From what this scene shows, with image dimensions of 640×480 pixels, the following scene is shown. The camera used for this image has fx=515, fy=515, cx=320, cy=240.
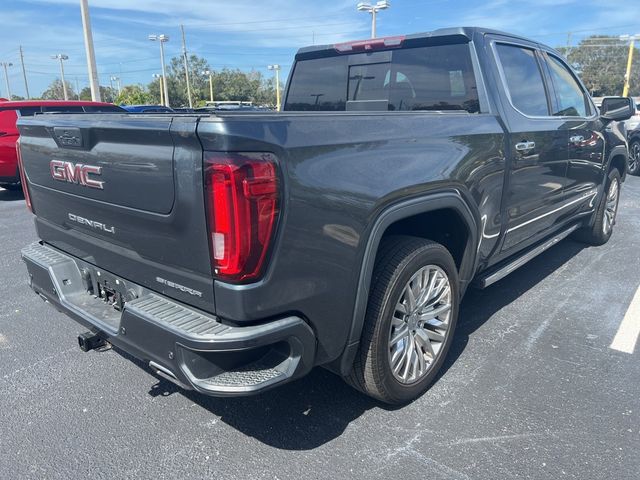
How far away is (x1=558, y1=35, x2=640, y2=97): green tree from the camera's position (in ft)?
227

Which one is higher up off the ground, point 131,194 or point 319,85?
point 319,85

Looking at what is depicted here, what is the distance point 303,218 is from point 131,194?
765 mm

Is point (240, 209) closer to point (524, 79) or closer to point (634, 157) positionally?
point (524, 79)

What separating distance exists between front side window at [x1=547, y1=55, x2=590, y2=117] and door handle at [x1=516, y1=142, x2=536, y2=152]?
77 cm

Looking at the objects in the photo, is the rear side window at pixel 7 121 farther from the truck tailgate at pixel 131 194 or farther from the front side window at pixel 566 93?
the front side window at pixel 566 93

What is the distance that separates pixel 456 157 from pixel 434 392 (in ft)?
4.40

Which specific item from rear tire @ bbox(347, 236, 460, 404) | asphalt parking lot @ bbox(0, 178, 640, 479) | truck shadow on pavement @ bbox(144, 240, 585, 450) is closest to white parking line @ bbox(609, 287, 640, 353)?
asphalt parking lot @ bbox(0, 178, 640, 479)

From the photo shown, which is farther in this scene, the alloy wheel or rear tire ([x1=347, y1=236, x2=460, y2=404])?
the alloy wheel

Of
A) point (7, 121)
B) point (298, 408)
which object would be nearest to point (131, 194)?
point (298, 408)

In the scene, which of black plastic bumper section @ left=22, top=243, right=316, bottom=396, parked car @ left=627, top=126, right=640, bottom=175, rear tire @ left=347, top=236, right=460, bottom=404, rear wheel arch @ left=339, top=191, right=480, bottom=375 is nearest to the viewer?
black plastic bumper section @ left=22, top=243, right=316, bottom=396

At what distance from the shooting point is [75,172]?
8.21ft

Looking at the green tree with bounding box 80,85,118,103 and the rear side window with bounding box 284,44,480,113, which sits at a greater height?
the green tree with bounding box 80,85,118,103

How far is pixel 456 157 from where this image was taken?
9.30ft

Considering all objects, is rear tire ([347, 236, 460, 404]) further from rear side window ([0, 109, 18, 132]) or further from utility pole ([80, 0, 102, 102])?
utility pole ([80, 0, 102, 102])
